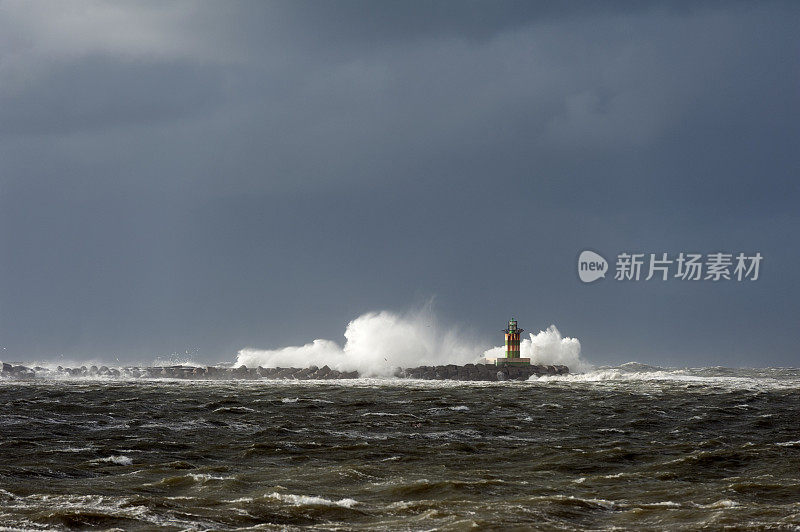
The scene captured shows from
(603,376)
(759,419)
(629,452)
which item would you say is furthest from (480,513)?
(603,376)

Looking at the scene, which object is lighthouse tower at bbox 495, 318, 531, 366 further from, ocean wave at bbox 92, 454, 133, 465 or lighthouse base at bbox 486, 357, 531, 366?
ocean wave at bbox 92, 454, 133, 465

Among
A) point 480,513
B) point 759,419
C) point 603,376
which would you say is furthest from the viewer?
point 603,376

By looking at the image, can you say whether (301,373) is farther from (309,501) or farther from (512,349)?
(309,501)

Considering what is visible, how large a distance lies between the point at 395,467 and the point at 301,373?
6889 cm

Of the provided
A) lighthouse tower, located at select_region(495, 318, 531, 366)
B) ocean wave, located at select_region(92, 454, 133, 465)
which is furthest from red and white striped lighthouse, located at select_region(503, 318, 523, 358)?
ocean wave, located at select_region(92, 454, 133, 465)

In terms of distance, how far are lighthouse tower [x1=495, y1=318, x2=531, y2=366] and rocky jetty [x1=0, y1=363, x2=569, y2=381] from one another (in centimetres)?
114

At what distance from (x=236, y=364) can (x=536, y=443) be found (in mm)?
83511

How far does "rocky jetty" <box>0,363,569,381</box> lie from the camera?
3260 inches

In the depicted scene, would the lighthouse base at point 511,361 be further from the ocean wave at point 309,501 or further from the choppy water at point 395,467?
the ocean wave at point 309,501

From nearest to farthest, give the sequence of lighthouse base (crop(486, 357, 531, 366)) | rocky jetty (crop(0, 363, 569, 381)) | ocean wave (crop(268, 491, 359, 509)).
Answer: ocean wave (crop(268, 491, 359, 509))
rocky jetty (crop(0, 363, 569, 381))
lighthouse base (crop(486, 357, 531, 366))

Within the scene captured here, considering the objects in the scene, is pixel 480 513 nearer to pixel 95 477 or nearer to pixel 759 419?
pixel 95 477

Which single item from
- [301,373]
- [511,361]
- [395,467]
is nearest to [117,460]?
[395,467]

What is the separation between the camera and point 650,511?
13203 millimetres

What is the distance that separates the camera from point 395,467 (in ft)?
59.8
